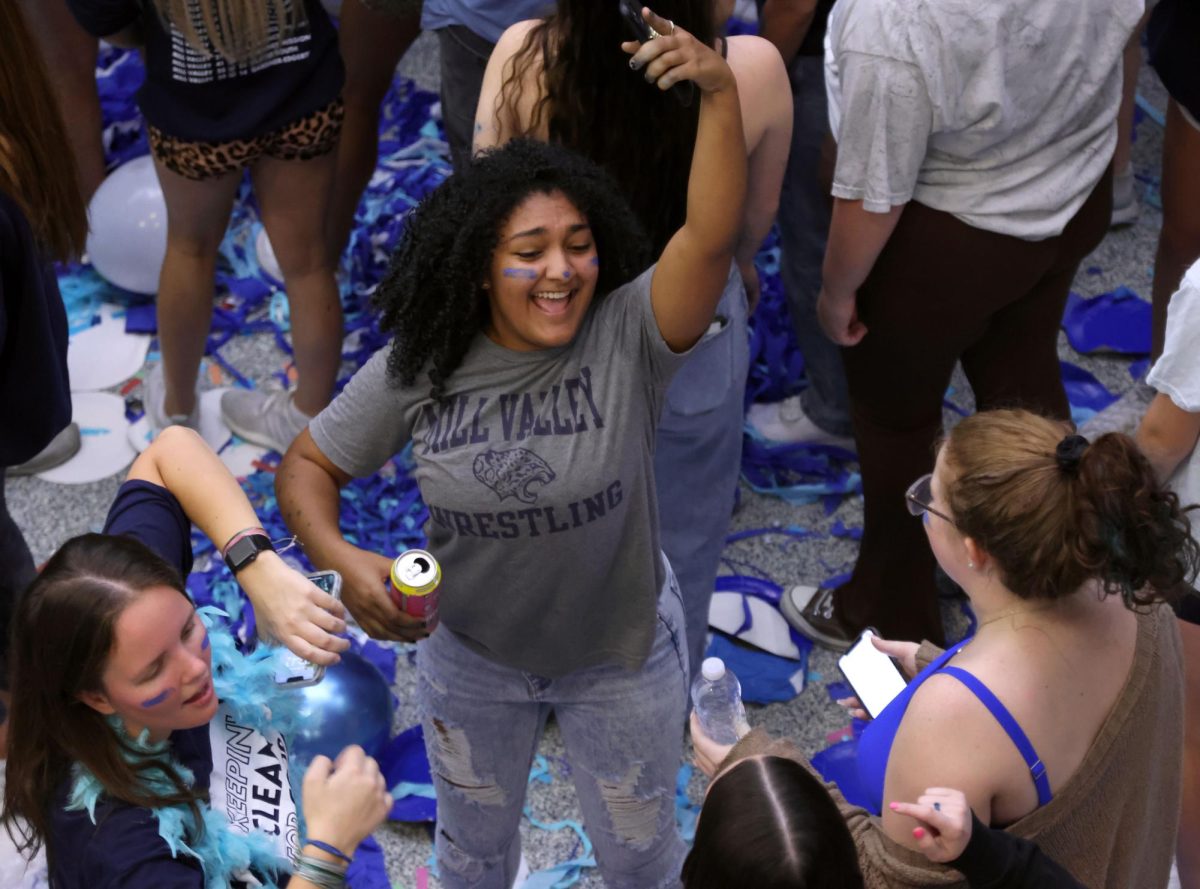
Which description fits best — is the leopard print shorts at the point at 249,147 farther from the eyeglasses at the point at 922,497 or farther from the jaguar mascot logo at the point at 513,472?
the eyeglasses at the point at 922,497

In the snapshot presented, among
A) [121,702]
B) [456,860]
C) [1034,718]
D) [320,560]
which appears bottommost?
[456,860]

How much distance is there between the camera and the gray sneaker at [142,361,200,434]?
433cm

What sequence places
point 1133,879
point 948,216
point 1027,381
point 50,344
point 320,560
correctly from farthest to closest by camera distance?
point 1027,381
point 948,216
point 50,344
point 320,560
point 1133,879

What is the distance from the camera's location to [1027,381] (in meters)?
3.35

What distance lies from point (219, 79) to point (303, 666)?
179 cm

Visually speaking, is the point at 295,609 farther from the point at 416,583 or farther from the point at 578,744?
the point at 578,744

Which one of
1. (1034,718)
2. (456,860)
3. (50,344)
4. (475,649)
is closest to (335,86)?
(50,344)

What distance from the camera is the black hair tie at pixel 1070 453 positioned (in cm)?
193

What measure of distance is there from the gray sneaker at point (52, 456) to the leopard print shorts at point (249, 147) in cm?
106

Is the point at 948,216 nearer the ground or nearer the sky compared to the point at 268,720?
nearer the sky

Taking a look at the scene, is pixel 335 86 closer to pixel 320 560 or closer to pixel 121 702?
pixel 320 560

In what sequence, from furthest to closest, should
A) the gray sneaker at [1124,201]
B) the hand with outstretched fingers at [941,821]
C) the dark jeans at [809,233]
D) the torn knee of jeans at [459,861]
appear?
1. the gray sneaker at [1124,201]
2. the dark jeans at [809,233]
3. the torn knee of jeans at [459,861]
4. the hand with outstretched fingers at [941,821]

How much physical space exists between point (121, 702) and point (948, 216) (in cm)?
196

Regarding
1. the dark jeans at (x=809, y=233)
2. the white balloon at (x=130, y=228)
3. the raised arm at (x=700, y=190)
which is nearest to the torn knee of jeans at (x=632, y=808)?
the raised arm at (x=700, y=190)
